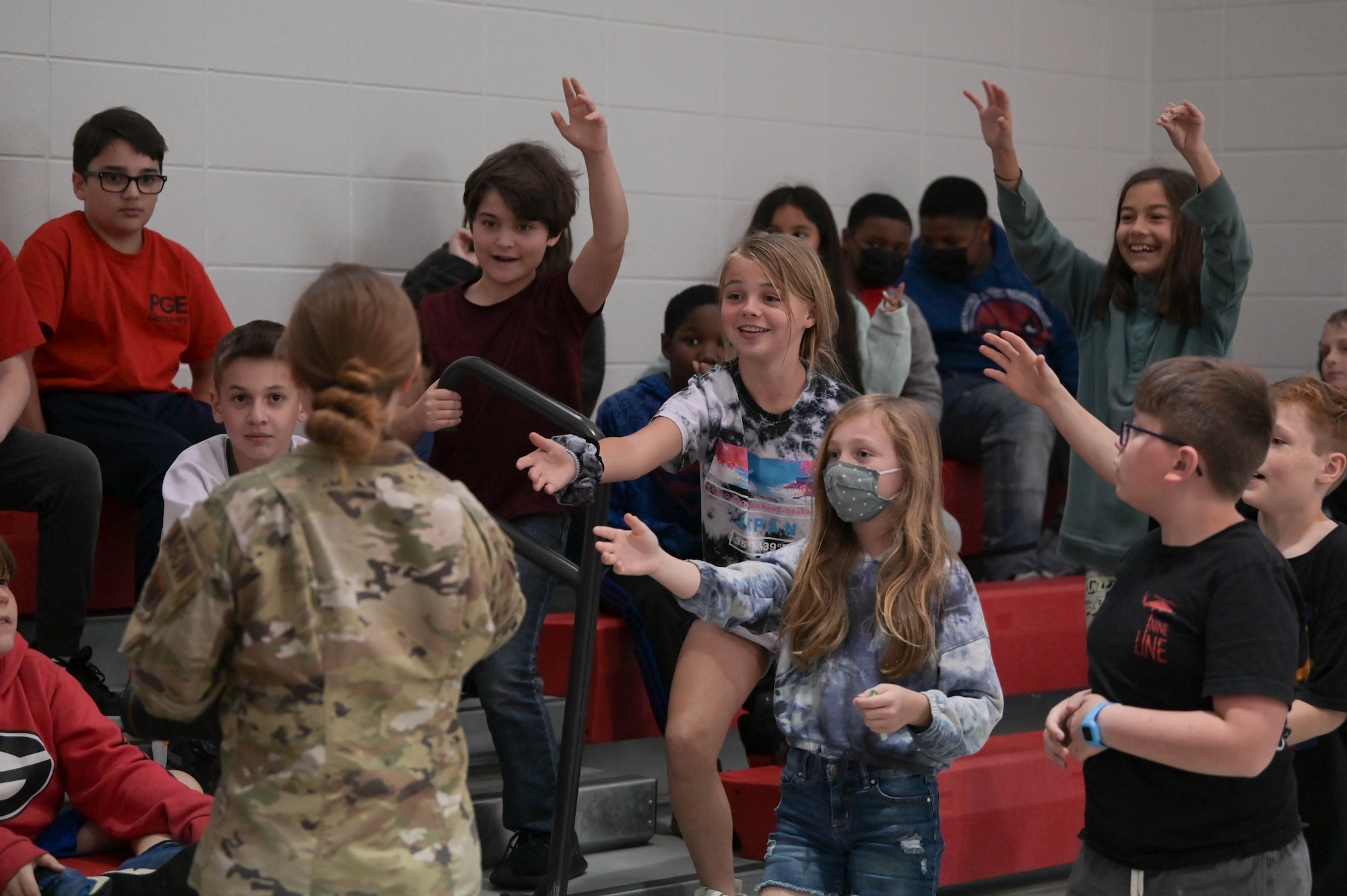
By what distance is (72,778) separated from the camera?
2.55 meters

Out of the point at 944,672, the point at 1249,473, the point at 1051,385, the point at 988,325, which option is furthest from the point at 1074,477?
the point at 988,325

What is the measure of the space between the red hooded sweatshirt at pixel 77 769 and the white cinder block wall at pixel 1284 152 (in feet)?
14.3

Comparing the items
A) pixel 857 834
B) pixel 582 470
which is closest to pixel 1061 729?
pixel 857 834

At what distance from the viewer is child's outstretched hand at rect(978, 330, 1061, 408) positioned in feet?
8.20

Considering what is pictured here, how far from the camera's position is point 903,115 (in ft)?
17.2

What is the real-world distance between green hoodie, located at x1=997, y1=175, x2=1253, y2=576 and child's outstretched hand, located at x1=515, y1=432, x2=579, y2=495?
1.29m

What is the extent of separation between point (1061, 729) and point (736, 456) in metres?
0.99

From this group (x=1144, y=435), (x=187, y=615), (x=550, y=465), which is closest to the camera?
(x=187, y=615)

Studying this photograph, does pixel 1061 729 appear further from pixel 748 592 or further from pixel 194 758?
pixel 194 758

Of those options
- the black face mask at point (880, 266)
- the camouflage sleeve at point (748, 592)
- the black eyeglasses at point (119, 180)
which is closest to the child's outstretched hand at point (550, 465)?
the camouflage sleeve at point (748, 592)

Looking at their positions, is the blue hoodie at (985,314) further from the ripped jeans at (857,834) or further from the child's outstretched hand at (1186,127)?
→ the ripped jeans at (857,834)

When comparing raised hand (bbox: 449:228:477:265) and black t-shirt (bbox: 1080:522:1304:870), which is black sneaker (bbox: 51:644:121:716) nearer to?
raised hand (bbox: 449:228:477:265)

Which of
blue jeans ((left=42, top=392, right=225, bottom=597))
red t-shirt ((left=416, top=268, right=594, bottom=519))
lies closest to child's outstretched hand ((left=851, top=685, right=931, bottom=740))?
red t-shirt ((left=416, top=268, right=594, bottom=519))

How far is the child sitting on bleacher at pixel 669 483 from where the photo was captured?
342 centimetres
